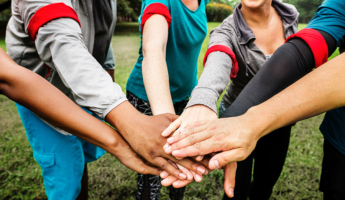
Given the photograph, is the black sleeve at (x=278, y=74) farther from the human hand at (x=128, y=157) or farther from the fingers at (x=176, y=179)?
the human hand at (x=128, y=157)

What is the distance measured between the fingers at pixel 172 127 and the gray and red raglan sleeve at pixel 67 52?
0.32 m

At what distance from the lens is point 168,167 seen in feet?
4.21

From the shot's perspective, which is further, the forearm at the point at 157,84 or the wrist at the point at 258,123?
the forearm at the point at 157,84

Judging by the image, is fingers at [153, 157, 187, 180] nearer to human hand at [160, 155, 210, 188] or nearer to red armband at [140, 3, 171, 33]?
human hand at [160, 155, 210, 188]

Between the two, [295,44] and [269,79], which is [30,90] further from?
[295,44]

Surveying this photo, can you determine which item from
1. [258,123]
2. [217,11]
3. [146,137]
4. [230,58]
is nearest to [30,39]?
[146,137]

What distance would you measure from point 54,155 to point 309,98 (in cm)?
164

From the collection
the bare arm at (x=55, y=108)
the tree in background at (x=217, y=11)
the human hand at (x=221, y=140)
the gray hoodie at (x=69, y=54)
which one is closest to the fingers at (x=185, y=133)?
the human hand at (x=221, y=140)

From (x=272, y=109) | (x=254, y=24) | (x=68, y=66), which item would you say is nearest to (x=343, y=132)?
(x=272, y=109)

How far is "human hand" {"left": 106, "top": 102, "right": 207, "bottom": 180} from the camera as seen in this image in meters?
1.23

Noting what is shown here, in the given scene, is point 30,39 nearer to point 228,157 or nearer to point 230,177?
point 228,157

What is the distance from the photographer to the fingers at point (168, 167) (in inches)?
50.0

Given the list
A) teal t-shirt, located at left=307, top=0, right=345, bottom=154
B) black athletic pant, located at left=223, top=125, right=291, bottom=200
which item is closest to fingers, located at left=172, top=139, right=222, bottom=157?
black athletic pant, located at left=223, top=125, right=291, bottom=200

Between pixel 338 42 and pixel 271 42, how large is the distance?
0.56 metres
